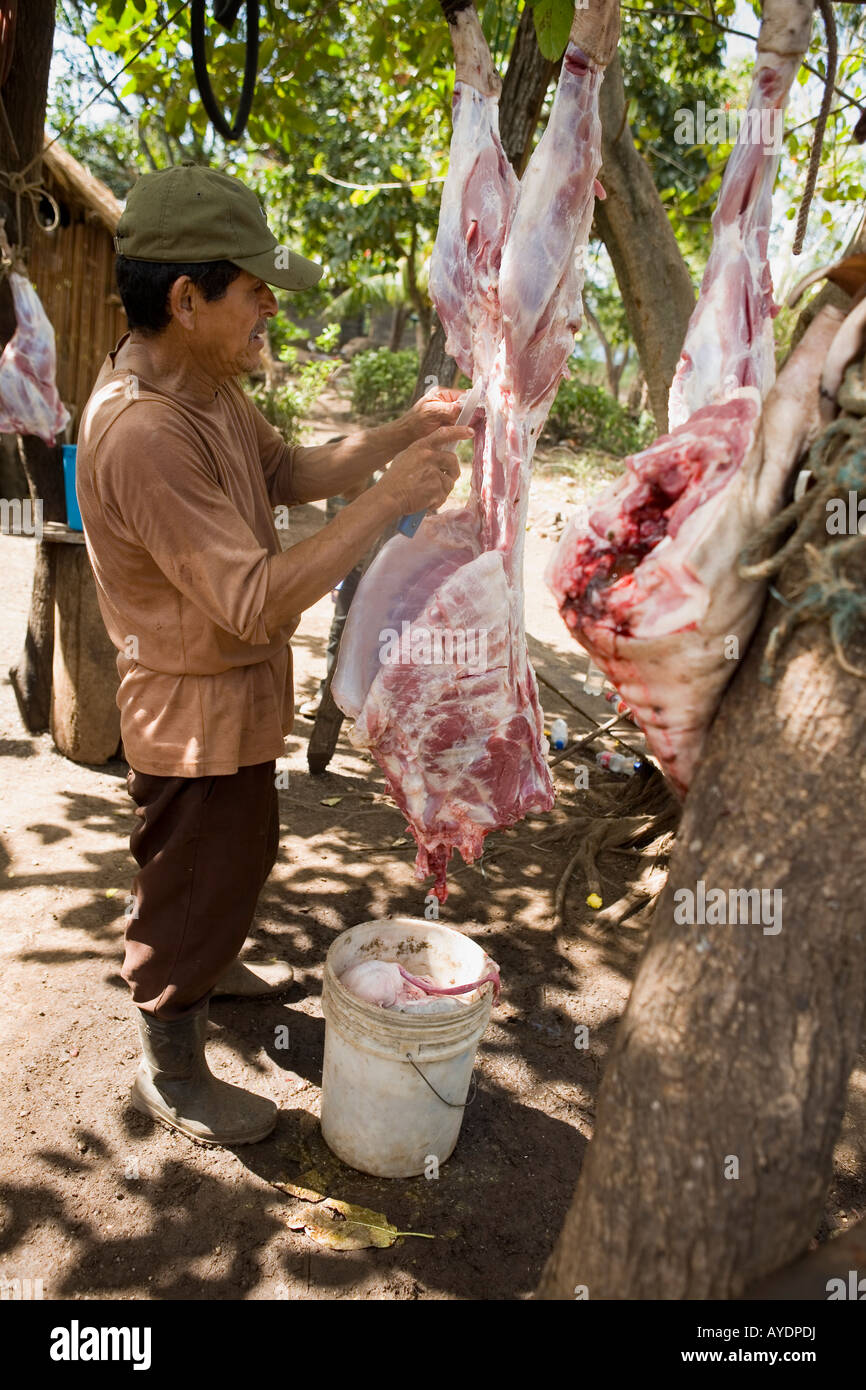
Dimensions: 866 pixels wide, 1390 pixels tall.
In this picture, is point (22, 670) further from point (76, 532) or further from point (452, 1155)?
point (452, 1155)

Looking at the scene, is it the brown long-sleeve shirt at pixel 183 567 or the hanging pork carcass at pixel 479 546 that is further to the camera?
the hanging pork carcass at pixel 479 546

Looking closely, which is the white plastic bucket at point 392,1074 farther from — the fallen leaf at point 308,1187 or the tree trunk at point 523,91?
the tree trunk at point 523,91

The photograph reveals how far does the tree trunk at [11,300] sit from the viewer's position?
14.0 ft

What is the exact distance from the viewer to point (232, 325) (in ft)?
7.75

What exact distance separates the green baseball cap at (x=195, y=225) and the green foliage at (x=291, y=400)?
9623 mm

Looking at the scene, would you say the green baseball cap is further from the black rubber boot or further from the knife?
the black rubber boot

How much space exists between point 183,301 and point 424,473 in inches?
26.5

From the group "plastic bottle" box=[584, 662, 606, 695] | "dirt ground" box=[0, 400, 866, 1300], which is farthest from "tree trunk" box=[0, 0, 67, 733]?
"plastic bottle" box=[584, 662, 606, 695]

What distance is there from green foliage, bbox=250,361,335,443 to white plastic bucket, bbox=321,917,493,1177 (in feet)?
32.8

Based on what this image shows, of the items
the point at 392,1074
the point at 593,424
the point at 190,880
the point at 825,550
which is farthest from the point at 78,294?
the point at 593,424

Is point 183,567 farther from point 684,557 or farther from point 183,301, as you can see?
point 684,557

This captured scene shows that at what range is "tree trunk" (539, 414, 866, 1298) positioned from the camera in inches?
48.3

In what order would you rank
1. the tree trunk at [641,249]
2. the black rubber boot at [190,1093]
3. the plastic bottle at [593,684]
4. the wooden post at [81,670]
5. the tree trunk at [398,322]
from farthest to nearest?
1. the tree trunk at [398,322]
2. the plastic bottle at [593,684]
3. the wooden post at [81,670]
4. the tree trunk at [641,249]
5. the black rubber boot at [190,1093]

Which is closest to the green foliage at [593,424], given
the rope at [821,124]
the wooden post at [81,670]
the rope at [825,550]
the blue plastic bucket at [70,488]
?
the blue plastic bucket at [70,488]
